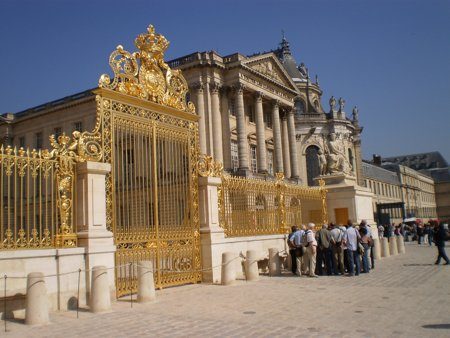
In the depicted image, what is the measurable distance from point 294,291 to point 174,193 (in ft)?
12.4

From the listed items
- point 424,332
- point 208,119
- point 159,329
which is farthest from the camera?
point 208,119

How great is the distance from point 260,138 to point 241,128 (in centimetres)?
276

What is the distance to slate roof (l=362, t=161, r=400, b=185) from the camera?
237 ft

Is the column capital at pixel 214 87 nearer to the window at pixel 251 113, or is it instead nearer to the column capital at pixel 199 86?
the column capital at pixel 199 86

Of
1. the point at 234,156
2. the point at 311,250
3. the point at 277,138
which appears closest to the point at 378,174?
the point at 277,138

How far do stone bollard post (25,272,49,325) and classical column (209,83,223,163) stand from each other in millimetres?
31364

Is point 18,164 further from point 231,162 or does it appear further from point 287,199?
point 231,162

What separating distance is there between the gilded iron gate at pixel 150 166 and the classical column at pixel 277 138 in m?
32.6

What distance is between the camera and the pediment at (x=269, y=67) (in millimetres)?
42406

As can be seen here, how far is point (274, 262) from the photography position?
1358cm

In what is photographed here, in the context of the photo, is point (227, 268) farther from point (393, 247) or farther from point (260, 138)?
point (260, 138)

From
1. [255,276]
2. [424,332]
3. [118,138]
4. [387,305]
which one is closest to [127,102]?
[118,138]

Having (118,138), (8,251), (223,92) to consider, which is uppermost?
(223,92)

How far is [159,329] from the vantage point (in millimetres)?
6777
